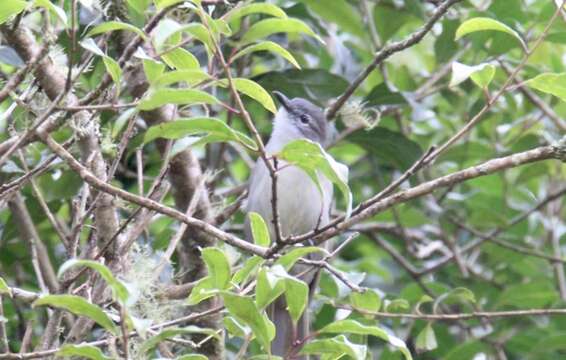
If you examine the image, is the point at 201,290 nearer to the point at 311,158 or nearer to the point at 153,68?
the point at 311,158

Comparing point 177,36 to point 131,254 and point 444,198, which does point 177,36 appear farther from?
point 444,198

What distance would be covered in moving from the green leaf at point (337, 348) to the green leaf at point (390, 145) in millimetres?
2346

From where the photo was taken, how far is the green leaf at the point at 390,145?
5008mm

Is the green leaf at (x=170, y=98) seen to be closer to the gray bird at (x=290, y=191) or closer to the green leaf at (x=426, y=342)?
the green leaf at (x=426, y=342)

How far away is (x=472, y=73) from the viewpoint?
2.78m

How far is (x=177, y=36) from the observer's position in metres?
2.95

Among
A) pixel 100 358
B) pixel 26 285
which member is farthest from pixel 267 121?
pixel 100 358

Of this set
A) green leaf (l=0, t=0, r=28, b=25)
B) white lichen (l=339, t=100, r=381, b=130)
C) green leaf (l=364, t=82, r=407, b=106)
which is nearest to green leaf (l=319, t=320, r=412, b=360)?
green leaf (l=0, t=0, r=28, b=25)

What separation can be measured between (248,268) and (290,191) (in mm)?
2503

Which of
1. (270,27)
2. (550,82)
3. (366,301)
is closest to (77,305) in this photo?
(270,27)

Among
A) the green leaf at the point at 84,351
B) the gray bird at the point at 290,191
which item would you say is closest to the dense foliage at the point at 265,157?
the green leaf at the point at 84,351

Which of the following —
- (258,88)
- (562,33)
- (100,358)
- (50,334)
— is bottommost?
(562,33)

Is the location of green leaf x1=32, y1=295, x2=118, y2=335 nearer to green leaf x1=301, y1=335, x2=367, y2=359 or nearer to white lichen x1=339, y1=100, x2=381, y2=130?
green leaf x1=301, y1=335, x2=367, y2=359

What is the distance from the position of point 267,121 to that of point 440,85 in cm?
112
